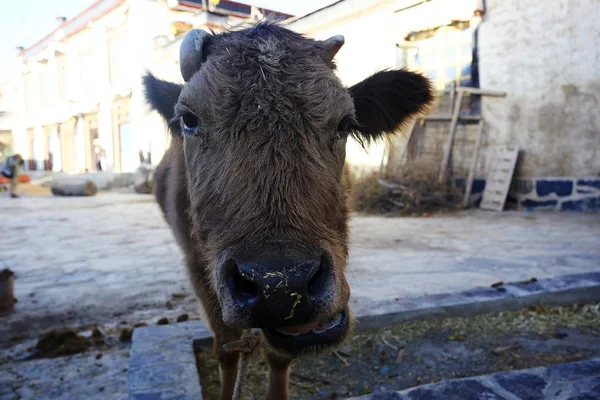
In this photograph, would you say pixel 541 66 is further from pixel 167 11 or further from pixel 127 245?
pixel 167 11

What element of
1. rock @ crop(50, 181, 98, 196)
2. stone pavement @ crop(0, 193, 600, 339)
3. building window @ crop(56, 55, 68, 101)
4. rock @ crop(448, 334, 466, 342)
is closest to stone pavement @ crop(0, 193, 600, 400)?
stone pavement @ crop(0, 193, 600, 339)

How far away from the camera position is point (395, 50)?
13078mm

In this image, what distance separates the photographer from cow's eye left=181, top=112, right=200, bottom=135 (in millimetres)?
2256

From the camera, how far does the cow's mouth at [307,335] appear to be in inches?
68.1

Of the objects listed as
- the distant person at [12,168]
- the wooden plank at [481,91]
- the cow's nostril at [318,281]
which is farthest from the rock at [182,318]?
the distant person at [12,168]

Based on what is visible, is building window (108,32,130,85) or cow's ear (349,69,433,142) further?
building window (108,32,130,85)

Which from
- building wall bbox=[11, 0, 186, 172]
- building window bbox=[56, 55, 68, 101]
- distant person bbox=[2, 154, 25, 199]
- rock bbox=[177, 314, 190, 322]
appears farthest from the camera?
building window bbox=[56, 55, 68, 101]

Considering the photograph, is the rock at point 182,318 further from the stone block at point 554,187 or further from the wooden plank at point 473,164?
the stone block at point 554,187

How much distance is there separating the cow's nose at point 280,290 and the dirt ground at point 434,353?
5.58 ft

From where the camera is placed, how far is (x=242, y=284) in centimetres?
157

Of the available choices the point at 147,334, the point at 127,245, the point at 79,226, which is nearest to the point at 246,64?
the point at 147,334

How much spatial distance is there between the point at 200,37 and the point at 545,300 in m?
3.68

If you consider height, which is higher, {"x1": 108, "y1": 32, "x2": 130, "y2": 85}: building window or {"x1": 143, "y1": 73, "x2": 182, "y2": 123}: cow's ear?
{"x1": 108, "y1": 32, "x2": 130, "y2": 85}: building window

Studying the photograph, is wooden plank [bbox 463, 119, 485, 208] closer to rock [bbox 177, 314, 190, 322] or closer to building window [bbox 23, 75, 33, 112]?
rock [bbox 177, 314, 190, 322]
